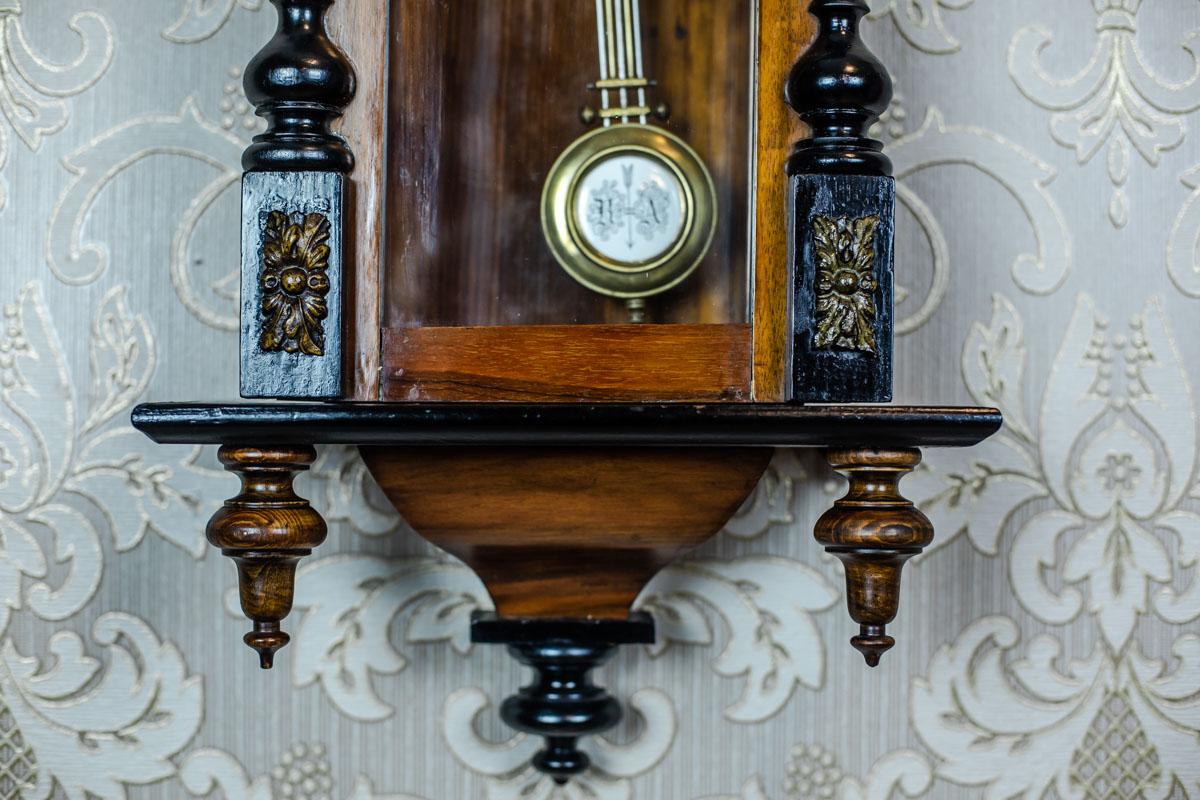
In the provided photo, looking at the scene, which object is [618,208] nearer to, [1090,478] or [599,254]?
[599,254]

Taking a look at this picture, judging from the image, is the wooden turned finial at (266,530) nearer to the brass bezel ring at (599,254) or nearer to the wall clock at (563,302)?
the wall clock at (563,302)

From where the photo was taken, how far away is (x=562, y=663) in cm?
55

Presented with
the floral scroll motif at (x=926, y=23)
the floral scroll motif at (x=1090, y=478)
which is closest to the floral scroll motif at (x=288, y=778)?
the floral scroll motif at (x=1090, y=478)

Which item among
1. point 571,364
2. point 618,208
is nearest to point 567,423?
point 571,364

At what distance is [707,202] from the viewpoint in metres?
0.52

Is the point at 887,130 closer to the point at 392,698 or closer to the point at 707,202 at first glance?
the point at 707,202

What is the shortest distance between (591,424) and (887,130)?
0.27 metres

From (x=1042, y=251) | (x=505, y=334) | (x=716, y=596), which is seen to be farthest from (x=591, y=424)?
(x=1042, y=251)

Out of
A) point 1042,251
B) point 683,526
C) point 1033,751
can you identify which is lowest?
point 1033,751

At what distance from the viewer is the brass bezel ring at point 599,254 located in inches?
20.6

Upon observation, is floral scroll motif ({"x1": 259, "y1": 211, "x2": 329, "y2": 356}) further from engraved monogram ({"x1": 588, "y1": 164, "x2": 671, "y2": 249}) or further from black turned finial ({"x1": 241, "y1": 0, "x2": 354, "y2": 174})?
engraved monogram ({"x1": 588, "y1": 164, "x2": 671, "y2": 249})

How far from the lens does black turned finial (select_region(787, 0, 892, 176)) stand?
456mm

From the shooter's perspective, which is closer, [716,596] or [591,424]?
[591,424]

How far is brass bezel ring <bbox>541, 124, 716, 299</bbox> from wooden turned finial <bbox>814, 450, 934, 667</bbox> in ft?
0.37
